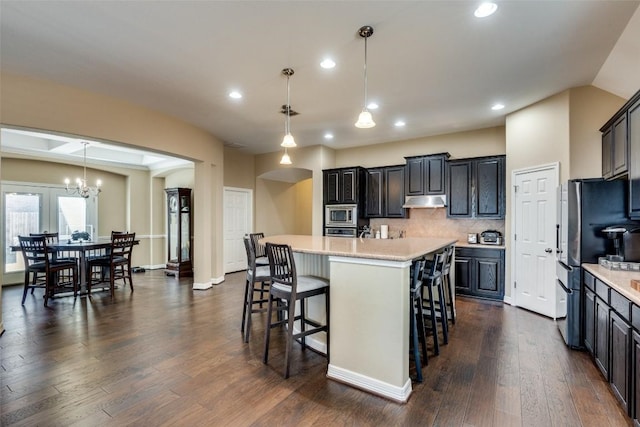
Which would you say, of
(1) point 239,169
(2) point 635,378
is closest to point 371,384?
(2) point 635,378

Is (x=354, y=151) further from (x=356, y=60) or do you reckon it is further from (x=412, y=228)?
(x=356, y=60)

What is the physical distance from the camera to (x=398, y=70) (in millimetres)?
3230

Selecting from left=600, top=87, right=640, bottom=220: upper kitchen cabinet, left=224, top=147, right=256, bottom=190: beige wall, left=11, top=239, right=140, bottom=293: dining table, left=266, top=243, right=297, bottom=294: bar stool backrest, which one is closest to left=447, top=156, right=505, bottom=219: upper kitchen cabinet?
left=600, top=87, right=640, bottom=220: upper kitchen cabinet

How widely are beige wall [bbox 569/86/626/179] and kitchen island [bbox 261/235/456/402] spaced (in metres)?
2.77

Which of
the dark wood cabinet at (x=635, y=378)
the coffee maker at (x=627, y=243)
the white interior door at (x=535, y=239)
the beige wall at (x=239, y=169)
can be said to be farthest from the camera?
the beige wall at (x=239, y=169)

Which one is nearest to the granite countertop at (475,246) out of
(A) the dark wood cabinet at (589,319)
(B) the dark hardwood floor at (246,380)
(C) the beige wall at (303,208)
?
(B) the dark hardwood floor at (246,380)

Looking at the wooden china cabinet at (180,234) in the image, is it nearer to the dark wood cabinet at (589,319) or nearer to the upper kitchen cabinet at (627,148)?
the dark wood cabinet at (589,319)

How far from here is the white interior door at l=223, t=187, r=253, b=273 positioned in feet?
23.1

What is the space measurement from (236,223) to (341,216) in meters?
2.71

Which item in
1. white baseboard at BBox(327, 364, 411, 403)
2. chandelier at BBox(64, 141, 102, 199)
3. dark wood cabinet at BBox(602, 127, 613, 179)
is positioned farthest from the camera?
chandelier at BBox(64, 141, 102, 199)

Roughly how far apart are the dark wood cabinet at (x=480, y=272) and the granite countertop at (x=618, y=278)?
1.94m

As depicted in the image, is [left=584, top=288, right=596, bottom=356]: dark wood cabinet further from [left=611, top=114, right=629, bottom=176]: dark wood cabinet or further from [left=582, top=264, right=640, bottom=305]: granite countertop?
[left=611, top=114, right=629, bottom=176]: dark wood cabinet

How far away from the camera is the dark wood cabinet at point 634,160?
2.57 m

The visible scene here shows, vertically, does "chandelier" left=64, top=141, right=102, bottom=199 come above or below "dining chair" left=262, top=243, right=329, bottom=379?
above
